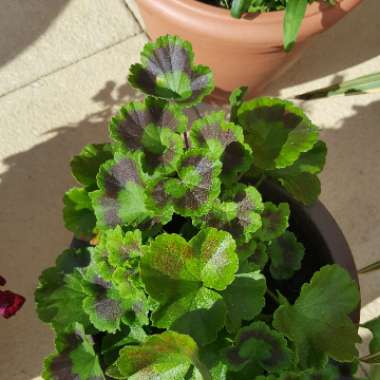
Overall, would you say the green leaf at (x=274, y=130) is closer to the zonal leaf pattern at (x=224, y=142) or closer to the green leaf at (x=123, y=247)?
the zonal leaf pattern at (x=224, y=142)

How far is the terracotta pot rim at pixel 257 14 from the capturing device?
47.9 inches

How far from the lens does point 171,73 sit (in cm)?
88

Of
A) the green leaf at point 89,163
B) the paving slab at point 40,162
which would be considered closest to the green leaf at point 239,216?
the green leaf at point 89,163

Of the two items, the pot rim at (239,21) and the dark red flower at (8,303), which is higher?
the pot rim at (239,21)

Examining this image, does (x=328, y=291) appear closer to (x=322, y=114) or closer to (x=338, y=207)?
(x=338, y=207)

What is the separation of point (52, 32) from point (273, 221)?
1130mm

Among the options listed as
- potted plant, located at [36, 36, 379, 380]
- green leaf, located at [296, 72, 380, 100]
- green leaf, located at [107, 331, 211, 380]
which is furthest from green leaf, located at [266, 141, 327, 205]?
green leaf, located at [296, 72, 380, 100]

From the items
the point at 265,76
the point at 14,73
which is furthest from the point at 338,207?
the point at 14,73

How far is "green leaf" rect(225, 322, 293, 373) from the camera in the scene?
2.57ft

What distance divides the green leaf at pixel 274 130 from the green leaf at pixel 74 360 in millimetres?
377

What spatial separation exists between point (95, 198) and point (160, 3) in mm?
570

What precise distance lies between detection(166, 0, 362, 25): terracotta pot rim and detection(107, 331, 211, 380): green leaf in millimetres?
755

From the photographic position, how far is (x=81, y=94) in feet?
5.54

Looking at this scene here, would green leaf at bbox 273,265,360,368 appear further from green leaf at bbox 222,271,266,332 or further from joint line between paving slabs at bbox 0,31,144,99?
joint line between paving slabs at bbox 0,31,144,99
